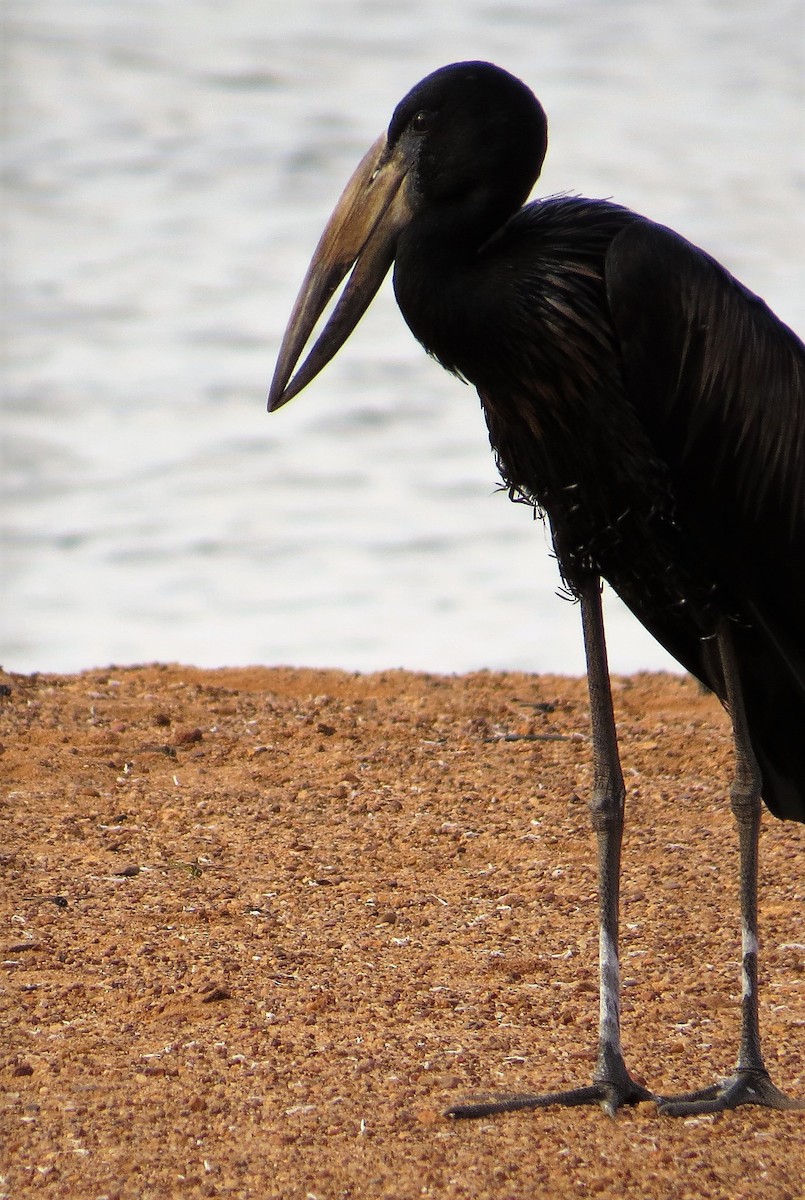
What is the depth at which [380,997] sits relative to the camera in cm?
471

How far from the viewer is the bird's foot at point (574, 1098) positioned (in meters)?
3.97

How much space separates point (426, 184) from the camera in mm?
4215

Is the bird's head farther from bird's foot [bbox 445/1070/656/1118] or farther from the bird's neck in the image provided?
bird's foot [bbox 445/1070/656/1118]

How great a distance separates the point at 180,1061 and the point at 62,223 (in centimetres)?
2051

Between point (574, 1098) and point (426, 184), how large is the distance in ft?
7.39

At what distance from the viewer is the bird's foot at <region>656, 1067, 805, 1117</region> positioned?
13.2 feet

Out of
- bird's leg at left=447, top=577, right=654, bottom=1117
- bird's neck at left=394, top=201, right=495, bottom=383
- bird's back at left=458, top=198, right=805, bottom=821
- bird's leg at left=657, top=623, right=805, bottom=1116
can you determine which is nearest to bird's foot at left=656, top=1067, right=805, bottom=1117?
bird's leg at left=657, top=623, right=805, bottom=1116

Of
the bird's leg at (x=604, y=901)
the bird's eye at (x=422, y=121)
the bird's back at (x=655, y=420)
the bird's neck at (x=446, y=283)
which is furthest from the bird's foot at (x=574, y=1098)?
the bird's eye at (x=422, y=121)

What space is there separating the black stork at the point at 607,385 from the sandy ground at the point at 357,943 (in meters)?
0.33

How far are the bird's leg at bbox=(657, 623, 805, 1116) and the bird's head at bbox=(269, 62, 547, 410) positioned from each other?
1234mm

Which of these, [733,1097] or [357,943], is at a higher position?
[357,943]

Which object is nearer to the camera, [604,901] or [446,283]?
[446,283]

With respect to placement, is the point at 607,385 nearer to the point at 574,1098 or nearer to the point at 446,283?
the point at 446,283

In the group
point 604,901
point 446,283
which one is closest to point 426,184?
point 446,283
